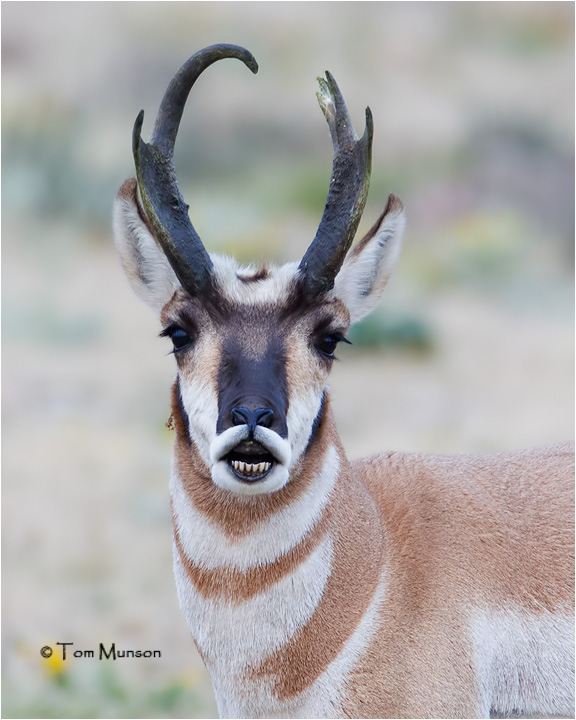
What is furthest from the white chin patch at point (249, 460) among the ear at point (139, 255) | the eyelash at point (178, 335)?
the ear at point (139, 255)

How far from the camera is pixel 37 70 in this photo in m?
33.5

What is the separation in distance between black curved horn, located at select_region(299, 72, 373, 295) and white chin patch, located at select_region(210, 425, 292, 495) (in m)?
0.98

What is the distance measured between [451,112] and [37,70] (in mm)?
14256

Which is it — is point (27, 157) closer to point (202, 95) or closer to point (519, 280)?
point (202, 95)

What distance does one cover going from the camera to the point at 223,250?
22.1 m

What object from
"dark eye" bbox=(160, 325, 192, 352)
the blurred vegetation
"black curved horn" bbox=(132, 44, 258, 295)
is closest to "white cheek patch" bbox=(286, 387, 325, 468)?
"dark eye" bbox=(160, 325, 192, 352)

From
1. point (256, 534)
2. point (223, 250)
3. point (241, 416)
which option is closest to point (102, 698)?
point (256, 534)

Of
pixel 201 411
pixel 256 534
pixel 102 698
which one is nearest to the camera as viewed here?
pixel 201 411

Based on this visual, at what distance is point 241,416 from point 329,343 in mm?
905

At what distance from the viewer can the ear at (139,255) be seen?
573cm

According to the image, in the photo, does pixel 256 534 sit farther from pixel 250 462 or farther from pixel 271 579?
pixel 250 462

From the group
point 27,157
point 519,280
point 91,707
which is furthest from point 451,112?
point 91,707

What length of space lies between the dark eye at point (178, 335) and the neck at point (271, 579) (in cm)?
35

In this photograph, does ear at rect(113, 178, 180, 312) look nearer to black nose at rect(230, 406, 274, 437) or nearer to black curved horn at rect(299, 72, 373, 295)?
black curved horn at rect(299, 72, 373, 295)
